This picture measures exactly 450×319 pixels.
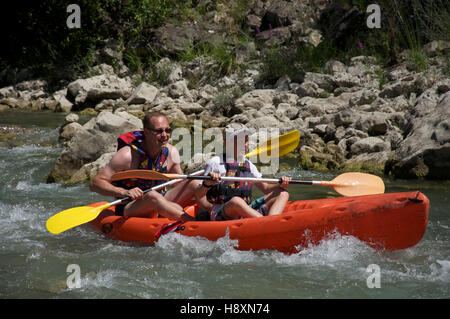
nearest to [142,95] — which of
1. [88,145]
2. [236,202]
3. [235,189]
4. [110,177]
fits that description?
[88,145]

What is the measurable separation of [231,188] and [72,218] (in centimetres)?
Answer: 121

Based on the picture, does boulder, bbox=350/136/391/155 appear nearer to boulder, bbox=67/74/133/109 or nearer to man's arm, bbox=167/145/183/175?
man's arm, bbox=167/145/183/175

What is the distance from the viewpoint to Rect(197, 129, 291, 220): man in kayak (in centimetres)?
373

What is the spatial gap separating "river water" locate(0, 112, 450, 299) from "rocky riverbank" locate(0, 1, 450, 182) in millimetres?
1669

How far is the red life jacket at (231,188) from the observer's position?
3816 mm

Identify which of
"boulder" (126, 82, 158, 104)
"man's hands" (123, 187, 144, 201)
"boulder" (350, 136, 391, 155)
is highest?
"boulder" (126, 82, 158, 104)

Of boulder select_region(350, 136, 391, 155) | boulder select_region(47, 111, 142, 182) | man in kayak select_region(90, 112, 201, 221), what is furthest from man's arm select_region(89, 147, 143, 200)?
boulder select_region(350, 136, 391, 155)

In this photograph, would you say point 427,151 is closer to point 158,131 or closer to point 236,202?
point 236,202

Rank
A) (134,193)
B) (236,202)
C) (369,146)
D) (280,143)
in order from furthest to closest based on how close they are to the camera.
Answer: (369,146) < (280,143) < (134,193) < (236,202)

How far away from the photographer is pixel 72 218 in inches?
154

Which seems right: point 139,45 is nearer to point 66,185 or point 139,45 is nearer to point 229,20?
point 229,20

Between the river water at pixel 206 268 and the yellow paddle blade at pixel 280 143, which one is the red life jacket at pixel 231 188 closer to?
the river water at pixel 206 268
